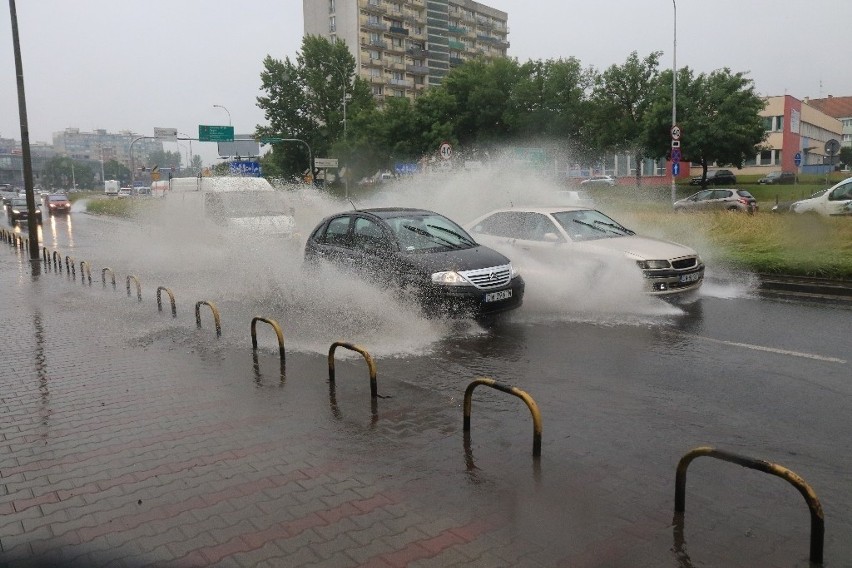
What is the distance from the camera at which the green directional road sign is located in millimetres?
50688

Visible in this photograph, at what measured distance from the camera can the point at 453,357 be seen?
768cm

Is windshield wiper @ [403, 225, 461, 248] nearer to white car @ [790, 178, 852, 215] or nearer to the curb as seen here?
the curb

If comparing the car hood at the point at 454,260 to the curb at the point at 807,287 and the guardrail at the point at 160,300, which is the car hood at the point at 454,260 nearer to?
the guardrail at the point at 160,300

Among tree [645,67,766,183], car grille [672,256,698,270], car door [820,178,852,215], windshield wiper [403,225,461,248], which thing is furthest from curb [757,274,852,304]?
tree [645,67,766,183]

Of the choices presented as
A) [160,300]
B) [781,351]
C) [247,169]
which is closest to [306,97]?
[247,169]

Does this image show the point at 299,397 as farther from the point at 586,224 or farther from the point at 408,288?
the point at 586,224

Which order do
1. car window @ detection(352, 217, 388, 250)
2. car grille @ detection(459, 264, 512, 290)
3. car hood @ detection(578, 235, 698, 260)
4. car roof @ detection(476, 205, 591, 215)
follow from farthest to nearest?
car roof @ detection(476, 205, 591, 215) → car hood @ detection(578, 235, 698, 260) → car window @ detection(352, 217, 388, 250) → car grille @ detection(459, 264, 512, 290)

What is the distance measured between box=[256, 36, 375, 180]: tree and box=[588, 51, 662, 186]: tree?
30911mm

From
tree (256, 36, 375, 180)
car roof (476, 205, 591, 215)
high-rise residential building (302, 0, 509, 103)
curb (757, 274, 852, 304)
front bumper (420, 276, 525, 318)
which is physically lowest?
curb (757, 274, 852, 304)

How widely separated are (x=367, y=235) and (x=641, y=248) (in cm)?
396

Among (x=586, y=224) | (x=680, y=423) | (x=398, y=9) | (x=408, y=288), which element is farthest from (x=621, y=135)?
(x=398, y=9)

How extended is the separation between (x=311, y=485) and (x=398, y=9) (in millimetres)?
96637

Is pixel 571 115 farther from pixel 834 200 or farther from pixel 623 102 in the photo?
pixel 834 200

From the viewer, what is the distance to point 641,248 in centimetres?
1014
